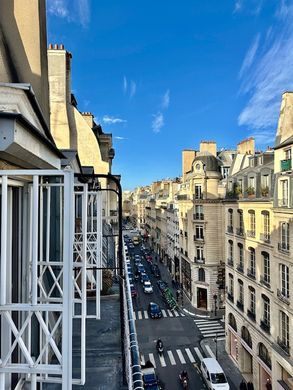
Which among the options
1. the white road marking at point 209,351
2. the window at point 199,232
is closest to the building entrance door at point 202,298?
the window at point 199,232

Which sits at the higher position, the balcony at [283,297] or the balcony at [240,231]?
the balcony at [240,231]

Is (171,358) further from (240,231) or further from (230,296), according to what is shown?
(240,231)

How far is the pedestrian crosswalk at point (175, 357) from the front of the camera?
27891 millimetres

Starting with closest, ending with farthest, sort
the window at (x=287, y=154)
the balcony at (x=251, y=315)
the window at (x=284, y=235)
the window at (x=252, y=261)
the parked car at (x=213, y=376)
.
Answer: the window at (x=284, y=235) < the window at (x=287, y=154) < the parked car at (x=213, y=376) < the balcony at (x=251, y=315) < the window at (x=252, y=261)

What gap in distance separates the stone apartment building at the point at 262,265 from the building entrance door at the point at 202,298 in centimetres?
1132

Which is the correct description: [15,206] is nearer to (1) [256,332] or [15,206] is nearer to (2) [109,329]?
(2) [109,329]

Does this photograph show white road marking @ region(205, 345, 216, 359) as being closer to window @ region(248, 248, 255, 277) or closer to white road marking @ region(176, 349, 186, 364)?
white road marking @ region(176, 349, 186, 364)

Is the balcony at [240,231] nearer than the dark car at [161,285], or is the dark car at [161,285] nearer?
the balcony at [240,231]

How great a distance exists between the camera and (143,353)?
29.5 metres

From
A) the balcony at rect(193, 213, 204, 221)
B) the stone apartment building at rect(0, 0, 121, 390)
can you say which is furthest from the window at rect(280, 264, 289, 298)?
the balcony at rect(193, 213, 204, 221)

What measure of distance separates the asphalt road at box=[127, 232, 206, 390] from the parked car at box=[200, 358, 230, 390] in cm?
110

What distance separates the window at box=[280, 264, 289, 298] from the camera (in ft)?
65.5

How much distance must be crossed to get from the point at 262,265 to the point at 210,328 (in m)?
15.5

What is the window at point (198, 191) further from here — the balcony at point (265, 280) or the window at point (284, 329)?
the window at point (284, 329)
